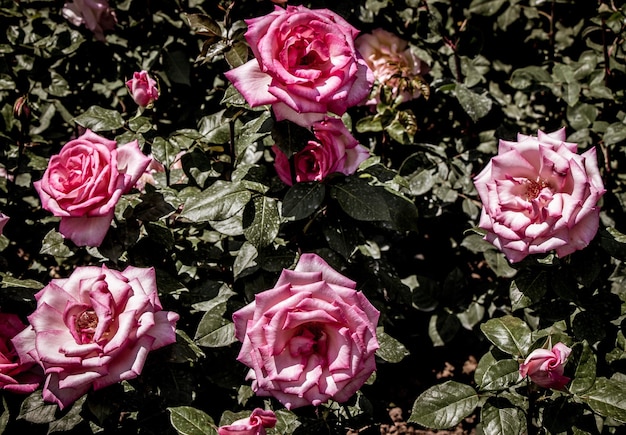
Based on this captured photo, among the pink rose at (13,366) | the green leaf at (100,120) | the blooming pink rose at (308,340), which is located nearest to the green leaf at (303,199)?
the blooming pink rose at (308,340)

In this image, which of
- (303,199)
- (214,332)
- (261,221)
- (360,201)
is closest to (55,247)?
(214,332)

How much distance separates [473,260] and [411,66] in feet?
3.38

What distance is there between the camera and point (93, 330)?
4.89 feet

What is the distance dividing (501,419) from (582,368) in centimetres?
25

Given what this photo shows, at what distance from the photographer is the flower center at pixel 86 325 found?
1.48m

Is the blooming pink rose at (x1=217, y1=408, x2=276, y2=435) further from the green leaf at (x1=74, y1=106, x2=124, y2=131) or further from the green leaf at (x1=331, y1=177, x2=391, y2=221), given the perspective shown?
the green leaf at (x1=74, y1=106, x2=124, y2=131)

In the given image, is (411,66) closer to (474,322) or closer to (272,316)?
(474,322)

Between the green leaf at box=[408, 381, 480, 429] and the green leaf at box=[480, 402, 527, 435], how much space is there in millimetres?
48

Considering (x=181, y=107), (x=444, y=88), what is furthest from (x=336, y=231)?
(x=181, y=107)

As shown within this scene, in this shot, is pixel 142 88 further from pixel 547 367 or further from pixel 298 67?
pixel 547 367

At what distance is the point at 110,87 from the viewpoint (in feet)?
9.09

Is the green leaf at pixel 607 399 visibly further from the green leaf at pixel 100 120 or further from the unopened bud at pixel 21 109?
the unopened bud at pixel 21 109

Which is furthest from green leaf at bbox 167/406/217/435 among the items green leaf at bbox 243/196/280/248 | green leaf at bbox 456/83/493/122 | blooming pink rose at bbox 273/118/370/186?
green leaf at bbox 456/83/493/122

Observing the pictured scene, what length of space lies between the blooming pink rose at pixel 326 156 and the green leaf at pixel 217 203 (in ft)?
0.46
